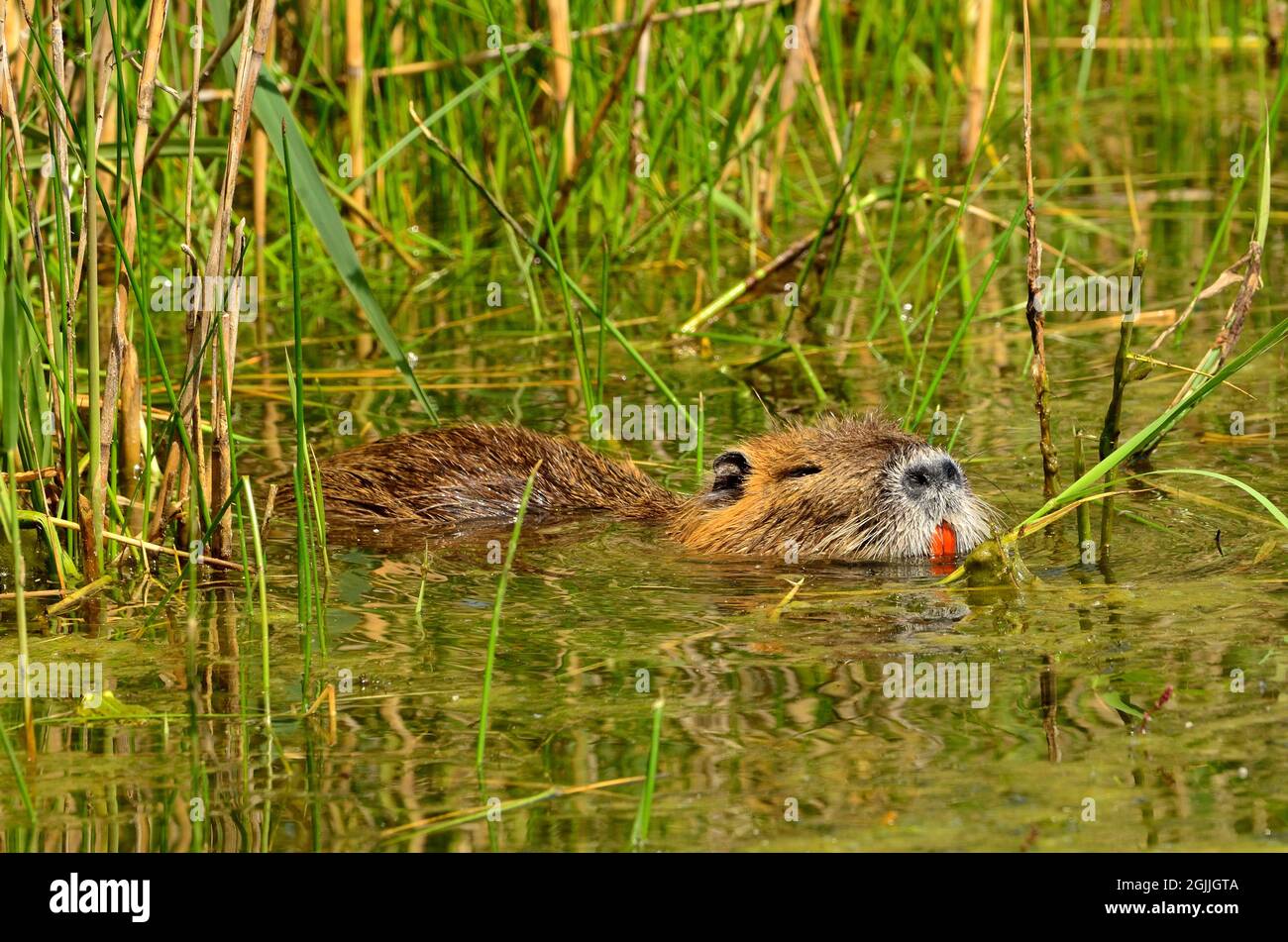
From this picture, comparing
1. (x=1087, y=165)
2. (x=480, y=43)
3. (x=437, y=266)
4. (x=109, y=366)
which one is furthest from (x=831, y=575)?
(x=1087, y=165)

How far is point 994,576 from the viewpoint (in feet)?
12.3

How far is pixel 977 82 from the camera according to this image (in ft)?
25.9

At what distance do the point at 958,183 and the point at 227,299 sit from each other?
4.39m

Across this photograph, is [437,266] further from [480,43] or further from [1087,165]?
[1087,165]

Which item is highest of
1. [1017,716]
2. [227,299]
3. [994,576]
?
[227,299]

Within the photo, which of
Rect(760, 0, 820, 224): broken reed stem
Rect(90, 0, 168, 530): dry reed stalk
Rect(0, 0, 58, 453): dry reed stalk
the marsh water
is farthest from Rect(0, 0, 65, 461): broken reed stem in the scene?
Rect(760, 0, 820, 224): broken reed stem

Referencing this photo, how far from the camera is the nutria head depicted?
13.9 feet

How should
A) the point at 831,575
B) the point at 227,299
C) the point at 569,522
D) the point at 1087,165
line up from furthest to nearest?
the point at 1087,165
the point at 569,522
the point at 831,575
the point at 227,299

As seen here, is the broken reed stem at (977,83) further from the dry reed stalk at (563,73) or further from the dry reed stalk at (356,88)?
the dry reed stalk at (356,88)

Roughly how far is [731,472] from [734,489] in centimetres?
5

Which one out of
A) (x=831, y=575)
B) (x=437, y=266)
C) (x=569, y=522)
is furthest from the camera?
(x=437, y=266)

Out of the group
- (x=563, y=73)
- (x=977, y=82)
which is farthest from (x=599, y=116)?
(x=977, y=82)

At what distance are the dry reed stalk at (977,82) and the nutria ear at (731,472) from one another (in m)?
3.46

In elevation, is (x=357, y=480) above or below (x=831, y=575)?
above
